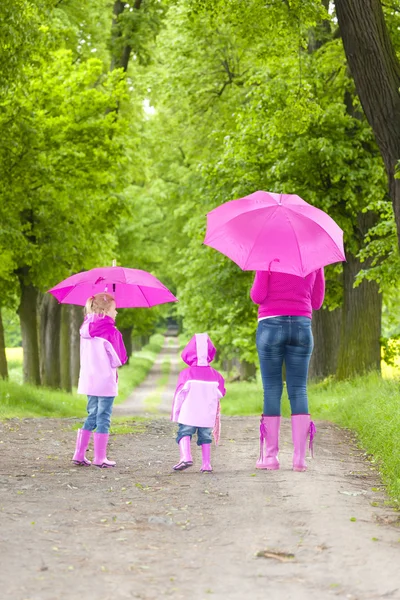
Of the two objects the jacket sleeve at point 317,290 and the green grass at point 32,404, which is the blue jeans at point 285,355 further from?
the green grass at point 32,404

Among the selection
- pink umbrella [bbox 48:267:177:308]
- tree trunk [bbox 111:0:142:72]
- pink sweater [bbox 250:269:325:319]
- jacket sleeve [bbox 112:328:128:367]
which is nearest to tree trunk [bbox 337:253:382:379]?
tree trunk [bbox 111:0:142:72]

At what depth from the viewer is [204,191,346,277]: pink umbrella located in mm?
8242

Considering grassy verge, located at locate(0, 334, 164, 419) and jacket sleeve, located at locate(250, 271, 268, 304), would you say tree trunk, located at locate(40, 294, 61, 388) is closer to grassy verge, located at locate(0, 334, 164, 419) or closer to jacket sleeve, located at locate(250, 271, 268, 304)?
grassy verge, located at locate(0, 334, 164, 419)

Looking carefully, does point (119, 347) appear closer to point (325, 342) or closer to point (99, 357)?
point (99, 357)

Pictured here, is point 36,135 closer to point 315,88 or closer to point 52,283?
point 52,283

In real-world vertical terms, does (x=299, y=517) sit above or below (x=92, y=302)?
below

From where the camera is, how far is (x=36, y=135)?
64.6 feet

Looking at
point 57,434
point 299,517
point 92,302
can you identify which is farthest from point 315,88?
point 299,517

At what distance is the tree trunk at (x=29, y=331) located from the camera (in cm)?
2409

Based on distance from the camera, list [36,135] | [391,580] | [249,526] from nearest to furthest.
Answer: [391,580] → [249,526] → [36,135]

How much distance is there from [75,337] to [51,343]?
16.5 ft

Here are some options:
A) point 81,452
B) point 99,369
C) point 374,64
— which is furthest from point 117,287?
point 374,64

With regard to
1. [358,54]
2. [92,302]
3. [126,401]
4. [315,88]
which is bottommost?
[126,401]

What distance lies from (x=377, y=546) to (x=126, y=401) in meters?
26.8
